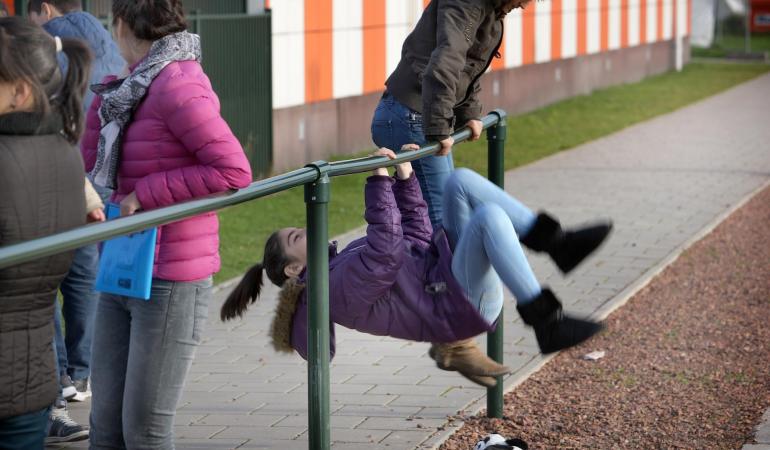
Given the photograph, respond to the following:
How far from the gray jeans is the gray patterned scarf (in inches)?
14.9

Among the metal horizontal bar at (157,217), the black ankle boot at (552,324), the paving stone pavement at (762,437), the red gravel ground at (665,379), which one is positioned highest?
the metal horizontal bar at (157,217)

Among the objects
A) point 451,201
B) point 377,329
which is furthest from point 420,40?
point 377,329

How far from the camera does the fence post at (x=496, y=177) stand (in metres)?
5.61

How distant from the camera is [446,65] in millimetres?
4762

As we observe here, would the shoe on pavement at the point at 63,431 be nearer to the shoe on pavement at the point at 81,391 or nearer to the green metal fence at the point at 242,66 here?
the shoe on pavement at the point at 81,391

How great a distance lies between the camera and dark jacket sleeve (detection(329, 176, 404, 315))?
439cm

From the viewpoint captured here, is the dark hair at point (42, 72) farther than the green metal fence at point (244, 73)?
No

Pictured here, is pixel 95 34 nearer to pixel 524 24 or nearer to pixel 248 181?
pixel 248 181

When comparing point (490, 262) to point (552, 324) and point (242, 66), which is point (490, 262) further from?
point (242, 66)

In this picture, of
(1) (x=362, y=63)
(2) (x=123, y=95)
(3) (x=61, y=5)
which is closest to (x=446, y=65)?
(2) (x=123, y=95)

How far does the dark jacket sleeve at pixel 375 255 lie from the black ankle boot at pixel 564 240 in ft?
1.81

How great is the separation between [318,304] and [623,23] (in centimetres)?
2492

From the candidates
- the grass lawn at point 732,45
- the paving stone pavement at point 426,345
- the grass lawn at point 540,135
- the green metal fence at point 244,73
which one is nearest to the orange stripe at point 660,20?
the grass lawn at point 540,135

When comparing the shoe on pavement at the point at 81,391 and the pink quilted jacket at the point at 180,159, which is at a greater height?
the pink quilted jacket at the point at 180,159
